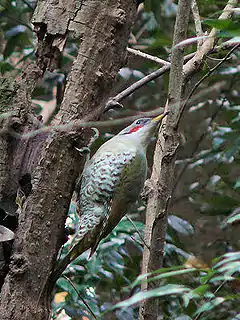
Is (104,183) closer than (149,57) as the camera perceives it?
No

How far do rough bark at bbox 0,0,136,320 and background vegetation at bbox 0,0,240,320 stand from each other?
0.15 m

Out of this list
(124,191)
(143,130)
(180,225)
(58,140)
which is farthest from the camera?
(180,225)

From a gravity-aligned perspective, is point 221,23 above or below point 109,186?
above

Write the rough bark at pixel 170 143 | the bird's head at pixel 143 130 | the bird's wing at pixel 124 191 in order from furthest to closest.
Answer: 1. the bird's head at pixel 143 130
2. the bird's wing at pixel 124 191
3. the rough bark at pixel 170 143

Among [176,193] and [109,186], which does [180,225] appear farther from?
[176,193]

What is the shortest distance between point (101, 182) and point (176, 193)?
185cm

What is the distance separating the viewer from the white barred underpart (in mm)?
2410

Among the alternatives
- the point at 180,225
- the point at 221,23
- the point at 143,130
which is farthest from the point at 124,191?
the point at 221,23

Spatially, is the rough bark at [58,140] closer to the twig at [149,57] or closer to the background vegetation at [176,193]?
the background vegetation at [176,193]

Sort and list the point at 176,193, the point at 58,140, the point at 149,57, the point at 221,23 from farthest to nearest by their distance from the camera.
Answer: the point at 176,193
the point at 149,57
the point at 58,140
the point at 221,23

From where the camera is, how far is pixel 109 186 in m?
2.43

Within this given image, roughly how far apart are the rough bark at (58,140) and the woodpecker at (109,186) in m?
0.51

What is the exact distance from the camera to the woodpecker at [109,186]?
2363 mm

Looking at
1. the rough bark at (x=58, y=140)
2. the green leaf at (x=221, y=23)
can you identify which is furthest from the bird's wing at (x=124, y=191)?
the green leaf at (x=221, y=23)
